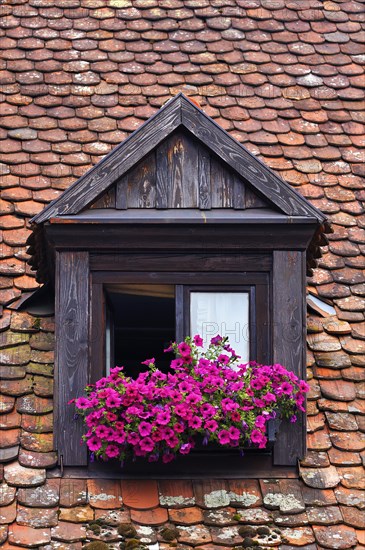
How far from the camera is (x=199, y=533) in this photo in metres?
8.35

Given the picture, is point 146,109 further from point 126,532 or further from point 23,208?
point 126,532

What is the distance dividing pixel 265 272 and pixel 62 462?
5.05 ft

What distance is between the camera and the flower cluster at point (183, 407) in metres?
8.60

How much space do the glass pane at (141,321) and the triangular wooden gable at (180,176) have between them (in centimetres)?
48

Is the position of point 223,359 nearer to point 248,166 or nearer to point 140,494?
point 140,494

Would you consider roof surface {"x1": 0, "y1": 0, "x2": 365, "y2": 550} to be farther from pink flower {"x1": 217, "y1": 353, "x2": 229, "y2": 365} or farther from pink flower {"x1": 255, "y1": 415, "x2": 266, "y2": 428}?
pink flower {"x1": 217, "y1": 353, "x2": 229, "y2": 365}

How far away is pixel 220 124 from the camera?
11.0 m

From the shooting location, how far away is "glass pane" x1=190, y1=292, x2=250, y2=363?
29.9 feet

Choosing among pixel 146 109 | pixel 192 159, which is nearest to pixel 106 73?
pixel 146 109

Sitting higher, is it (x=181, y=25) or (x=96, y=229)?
(x=181, y=25)

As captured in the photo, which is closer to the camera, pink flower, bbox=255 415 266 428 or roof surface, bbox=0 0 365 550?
roof surface, bbox=0 0 365 550

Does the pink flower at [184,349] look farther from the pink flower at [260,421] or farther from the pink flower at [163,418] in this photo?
the pink flower at [260,421]

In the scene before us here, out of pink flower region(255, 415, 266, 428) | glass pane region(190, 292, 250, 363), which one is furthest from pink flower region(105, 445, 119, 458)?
glass pane region(190, 292, 250, 363)

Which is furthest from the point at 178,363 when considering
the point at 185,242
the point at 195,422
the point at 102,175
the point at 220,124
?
the point at 220,124
